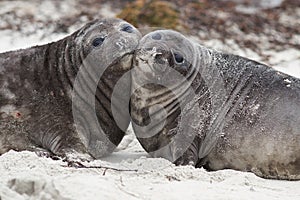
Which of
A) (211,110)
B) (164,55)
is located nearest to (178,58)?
(164,55)

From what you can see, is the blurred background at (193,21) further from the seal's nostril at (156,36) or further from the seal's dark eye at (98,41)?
the seal's nostril at (156,36)

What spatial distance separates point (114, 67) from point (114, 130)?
57 centimetres

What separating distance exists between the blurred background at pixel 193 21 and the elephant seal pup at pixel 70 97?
2.71 m

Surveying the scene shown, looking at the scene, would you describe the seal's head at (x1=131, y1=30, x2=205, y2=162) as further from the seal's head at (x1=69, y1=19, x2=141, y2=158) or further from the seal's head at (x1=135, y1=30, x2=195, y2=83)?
the seal's head at (x1=69, y1=19, x2=141, y2=158)

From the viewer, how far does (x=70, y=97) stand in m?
5.88

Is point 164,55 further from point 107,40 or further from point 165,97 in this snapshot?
point 107,40

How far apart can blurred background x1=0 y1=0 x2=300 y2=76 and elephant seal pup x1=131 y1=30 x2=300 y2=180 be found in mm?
2895

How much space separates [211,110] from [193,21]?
497 cm

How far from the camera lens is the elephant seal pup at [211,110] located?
5332 mm

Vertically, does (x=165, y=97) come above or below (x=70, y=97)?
above

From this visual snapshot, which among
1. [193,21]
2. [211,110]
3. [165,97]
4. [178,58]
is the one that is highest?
[178,58]

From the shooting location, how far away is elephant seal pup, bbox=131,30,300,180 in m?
5.33

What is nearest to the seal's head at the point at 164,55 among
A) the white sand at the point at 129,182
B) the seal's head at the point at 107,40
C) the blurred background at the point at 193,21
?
the seal's head at the point at 107,40

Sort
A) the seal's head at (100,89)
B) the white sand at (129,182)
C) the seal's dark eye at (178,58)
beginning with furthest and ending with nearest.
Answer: the seal's head at (100,89) < the seal's dark eye at (178,58) < the white sand at (129,182)
